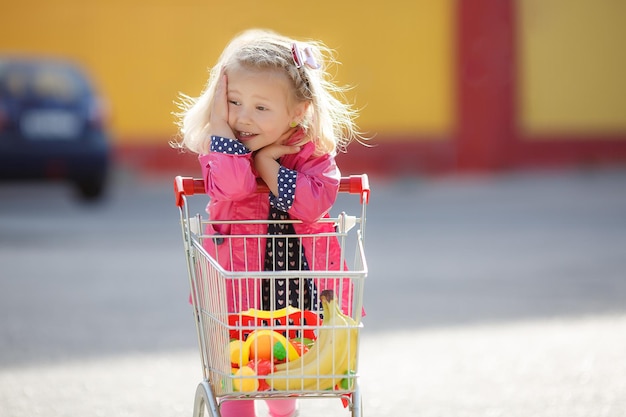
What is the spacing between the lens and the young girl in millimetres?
3941

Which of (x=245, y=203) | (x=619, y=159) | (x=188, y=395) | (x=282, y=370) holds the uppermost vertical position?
(x=245, y=203)

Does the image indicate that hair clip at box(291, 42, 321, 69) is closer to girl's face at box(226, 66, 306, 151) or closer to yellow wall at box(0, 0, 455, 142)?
girl's face at box(226, 66, 306, 151)

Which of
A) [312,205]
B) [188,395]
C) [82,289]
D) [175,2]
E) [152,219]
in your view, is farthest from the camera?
[175,2]

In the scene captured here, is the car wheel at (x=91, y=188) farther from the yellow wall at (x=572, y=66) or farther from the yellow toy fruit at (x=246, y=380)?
the yellow toy fruit at (x=246, y=380)

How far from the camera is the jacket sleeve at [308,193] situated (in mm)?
3934

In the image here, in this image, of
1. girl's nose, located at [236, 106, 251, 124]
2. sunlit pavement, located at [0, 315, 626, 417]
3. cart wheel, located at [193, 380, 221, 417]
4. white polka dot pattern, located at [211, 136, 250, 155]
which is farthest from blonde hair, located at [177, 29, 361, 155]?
sunlit pavement, located at [0, 315, 626, 417]

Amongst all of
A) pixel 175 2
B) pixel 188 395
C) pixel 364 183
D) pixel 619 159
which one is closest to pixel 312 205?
pixel 364 183

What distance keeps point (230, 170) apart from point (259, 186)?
143mm

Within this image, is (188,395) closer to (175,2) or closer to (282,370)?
(282,370)

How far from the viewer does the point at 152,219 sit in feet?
46.0

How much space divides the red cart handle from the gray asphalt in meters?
1.59

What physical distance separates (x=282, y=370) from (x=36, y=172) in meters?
11.6

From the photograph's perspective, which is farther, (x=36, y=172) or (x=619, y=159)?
(x=619, y=159)

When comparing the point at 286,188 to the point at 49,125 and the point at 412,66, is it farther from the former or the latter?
the point at 412,66
